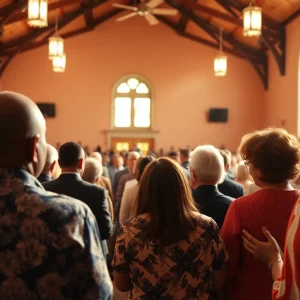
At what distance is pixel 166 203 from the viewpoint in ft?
6.78

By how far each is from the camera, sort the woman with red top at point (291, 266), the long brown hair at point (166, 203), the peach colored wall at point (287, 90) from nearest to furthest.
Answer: the woman with red top at point (291, 266) → the long brown hair at point (166, 203) → the peach colored wall at point (287, 90)

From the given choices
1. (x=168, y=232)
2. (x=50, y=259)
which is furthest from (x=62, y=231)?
(x=168, y=232)

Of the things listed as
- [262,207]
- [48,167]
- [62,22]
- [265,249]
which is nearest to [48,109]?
[62,22]

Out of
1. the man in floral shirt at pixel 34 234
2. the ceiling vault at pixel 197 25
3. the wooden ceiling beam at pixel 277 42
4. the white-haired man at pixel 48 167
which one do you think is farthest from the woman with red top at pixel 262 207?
the wooden ceiling beam at pixel 277 42

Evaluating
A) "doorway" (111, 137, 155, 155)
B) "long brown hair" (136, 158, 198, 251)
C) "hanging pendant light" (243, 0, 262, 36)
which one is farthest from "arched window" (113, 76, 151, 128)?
"long brown hair" (136, 158, 198, 251)

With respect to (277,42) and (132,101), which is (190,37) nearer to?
(132,101)

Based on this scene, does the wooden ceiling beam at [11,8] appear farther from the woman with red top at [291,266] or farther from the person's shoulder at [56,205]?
the woman with red top at [291,266]

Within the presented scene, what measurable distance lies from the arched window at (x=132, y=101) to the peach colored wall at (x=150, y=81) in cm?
27

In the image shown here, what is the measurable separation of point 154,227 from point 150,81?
15314 millimetres

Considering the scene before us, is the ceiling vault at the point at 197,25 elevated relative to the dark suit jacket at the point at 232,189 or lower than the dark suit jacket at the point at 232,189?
elevated

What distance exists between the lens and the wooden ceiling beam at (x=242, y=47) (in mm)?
15031

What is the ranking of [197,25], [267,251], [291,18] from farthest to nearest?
[197,25], [291,18], [267,251]

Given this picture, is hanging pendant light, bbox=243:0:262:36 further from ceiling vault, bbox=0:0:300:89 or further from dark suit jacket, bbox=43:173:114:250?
dark suit jacket, bbox=43:173:114:250

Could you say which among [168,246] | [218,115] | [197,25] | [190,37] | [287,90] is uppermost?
[197,25]
